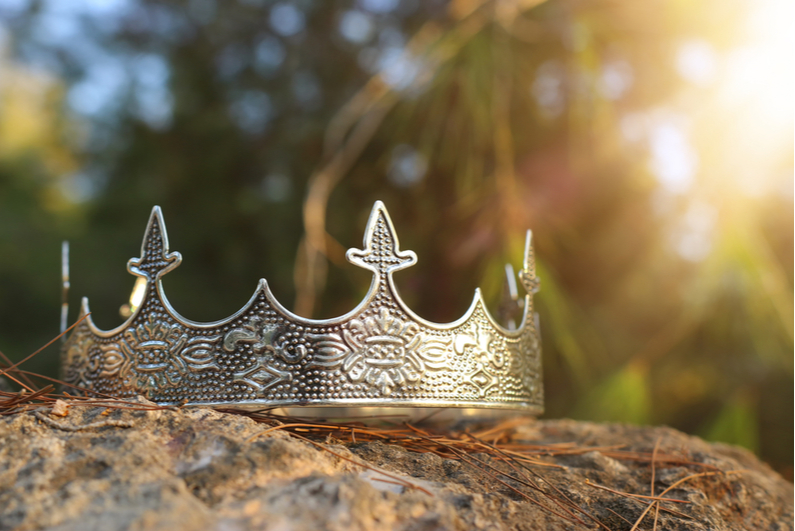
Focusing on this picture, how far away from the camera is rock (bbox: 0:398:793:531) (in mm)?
528

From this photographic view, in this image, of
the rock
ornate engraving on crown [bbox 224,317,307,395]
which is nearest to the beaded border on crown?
ornate engraving on crown [bbox 224,317,307,395]

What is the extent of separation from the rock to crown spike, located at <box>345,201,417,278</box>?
0.31 m

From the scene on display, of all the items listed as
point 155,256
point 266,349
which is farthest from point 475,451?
point 155,256

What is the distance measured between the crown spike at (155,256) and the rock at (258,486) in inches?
13.4

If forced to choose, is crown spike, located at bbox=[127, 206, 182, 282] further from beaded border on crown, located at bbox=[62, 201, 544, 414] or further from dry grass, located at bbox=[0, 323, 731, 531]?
dry grass, located at bbox=[0, 323, 731, 531]

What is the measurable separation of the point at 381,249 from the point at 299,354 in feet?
0.76

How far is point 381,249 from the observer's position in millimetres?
1030

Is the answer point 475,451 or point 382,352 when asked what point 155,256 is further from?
point 475,451

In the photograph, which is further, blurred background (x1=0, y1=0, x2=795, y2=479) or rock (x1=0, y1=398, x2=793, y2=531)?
blurred background (x1=0, y1=0, x2=795, y2=479)

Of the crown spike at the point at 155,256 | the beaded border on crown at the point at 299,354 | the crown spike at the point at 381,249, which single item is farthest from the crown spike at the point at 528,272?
the crown spike at the point at 155,256

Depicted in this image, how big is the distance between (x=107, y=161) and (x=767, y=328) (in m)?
2.78

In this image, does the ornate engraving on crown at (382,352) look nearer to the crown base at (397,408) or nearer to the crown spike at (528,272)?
the crown base at (397,408)

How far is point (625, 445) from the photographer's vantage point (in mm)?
1084

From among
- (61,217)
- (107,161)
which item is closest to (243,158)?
(107,161)
